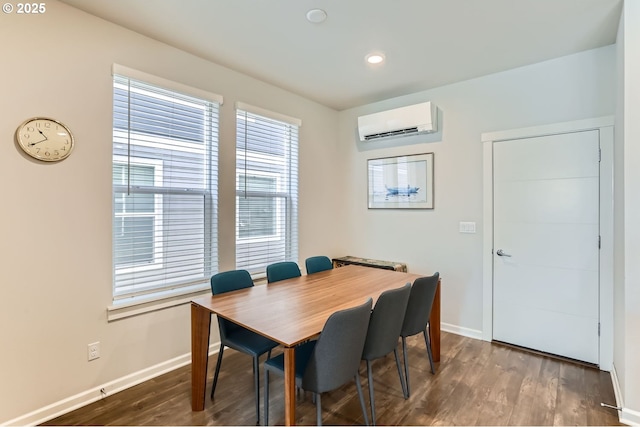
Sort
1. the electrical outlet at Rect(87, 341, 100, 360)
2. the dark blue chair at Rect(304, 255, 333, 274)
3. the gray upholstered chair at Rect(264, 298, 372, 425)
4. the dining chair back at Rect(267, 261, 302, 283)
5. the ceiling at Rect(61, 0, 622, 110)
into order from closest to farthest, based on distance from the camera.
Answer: the gray upholstered chair at Rect(264, 298, 372, 425) < the ceiling at Rect(61, 0, 622, 110) < the electrical outlet at Rect(87, 341, 100, 360) < the dining chair back at Rect(267, 261, 302, 283) < the dark blue chair at Rect(304, 255, 333, 274)

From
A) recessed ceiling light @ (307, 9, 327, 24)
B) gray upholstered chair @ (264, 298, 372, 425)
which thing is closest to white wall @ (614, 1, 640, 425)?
gray upholstered chair @ (264, 298, 372, 425)

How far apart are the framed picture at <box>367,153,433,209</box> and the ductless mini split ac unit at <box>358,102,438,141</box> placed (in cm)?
31

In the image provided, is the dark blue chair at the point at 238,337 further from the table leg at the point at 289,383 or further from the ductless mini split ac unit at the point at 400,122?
the ductless mini split ac unit at the point at 400,122

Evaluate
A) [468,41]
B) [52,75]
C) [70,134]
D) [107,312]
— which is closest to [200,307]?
[107,312]

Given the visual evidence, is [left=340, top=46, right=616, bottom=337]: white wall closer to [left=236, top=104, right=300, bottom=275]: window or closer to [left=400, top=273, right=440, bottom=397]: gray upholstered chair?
[left=236, top=104, right=300, bottom=275]: window

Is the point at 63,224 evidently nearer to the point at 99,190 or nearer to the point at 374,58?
the point at 99,190

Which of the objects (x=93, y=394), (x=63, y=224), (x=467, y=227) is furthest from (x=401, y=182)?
(x=93, y=394)

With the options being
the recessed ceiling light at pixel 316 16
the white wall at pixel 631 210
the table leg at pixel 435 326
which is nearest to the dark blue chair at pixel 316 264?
the table leg at pixel 435 326

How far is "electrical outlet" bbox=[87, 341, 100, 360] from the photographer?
2203mm

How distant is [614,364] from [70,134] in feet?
14.4

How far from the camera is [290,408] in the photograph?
4.70 feet

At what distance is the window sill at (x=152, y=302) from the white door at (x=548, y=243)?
2942 millimetres

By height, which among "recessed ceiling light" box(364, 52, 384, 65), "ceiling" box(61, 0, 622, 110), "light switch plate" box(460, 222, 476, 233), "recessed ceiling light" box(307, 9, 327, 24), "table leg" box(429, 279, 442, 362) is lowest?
"table leg" box(429, 279, 442, 362)

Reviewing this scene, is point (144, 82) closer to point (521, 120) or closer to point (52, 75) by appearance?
point (52, 75)
